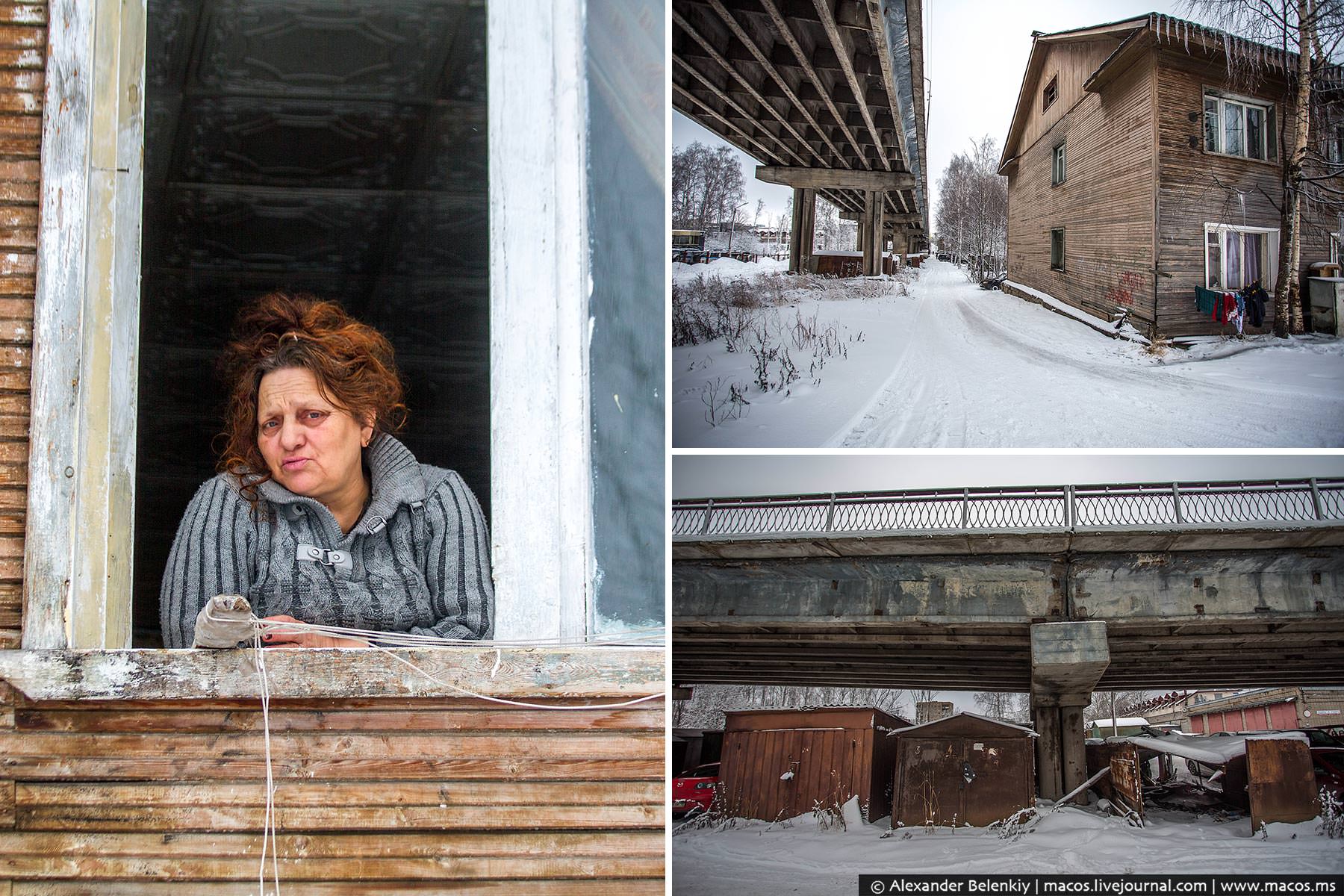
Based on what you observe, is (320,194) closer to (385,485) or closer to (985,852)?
(385,485)

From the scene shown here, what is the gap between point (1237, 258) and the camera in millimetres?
3510

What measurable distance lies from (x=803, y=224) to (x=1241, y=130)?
1874mm

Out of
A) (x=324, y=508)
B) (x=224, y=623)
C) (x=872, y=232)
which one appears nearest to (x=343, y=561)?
(x=324, y=508)

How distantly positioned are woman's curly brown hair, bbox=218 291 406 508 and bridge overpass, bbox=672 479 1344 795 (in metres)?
2.72

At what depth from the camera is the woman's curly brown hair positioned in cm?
321

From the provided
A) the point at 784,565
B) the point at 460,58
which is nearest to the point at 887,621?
the point at 784,565

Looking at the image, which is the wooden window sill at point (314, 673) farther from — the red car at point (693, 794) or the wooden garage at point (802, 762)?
the red car at point (693, 794)

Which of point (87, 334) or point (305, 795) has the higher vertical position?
point (87, 334)

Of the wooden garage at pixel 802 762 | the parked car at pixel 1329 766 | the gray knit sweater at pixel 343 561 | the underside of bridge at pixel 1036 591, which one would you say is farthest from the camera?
the parked car at pixel 1329 766

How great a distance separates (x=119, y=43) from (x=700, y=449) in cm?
271

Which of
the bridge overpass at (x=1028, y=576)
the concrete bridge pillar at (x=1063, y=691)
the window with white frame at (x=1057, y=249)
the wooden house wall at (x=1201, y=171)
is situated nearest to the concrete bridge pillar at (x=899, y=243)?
the window with white frame at (x=1057, y=249)

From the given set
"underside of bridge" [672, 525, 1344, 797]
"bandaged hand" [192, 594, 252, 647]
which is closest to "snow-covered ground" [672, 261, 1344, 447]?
"bandaged hand" [192, 594, 252, 647]

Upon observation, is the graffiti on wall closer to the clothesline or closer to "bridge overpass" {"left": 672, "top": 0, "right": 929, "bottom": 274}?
"bridge overpass" {"left": 672, "top": 0, "right": 929, "bottom": 274}

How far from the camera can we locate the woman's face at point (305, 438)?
10.5 ft
